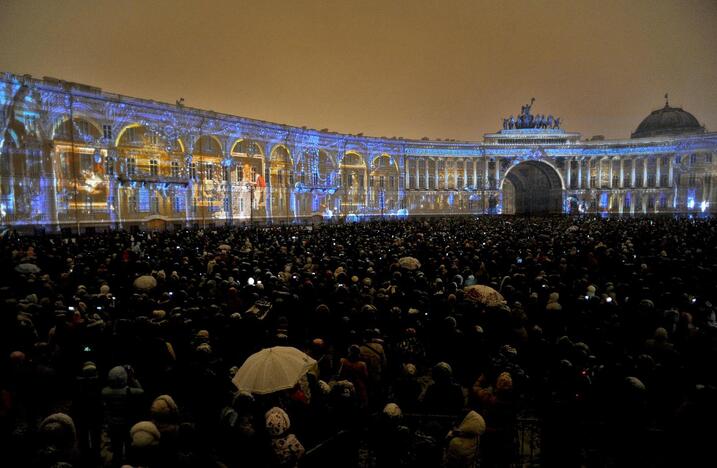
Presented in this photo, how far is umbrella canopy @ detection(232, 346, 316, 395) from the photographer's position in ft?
16.8

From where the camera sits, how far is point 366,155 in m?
62.5

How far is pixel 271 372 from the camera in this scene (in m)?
5.23

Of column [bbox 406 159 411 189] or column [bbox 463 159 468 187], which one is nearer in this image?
column [bbox 406 159 411 189]

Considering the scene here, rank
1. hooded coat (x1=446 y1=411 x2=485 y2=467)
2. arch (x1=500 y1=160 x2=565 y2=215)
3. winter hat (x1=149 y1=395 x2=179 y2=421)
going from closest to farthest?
hooded coat (x1=446 y1=411 x2=485 y2=467) < winter hat (x1=149 y1=395 x2=179 y2=421) < arch (x1=500 y1=160 x2=565 y2=215)

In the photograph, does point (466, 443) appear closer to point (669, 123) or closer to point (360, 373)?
point (360, 373)

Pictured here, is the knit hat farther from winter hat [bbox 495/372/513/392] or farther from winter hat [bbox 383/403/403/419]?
winter hat [bbox 383/403/403/419]

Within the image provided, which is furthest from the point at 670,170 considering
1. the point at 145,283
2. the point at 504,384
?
the point at 504,384

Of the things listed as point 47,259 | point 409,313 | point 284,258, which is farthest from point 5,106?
point 409,313

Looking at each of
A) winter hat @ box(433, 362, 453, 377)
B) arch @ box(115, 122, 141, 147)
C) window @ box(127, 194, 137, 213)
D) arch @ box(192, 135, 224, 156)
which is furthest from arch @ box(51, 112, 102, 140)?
winter hat @ box(433, 362, 453, 377)

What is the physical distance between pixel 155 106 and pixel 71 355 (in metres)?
34.8

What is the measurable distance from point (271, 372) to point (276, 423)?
1085 mm

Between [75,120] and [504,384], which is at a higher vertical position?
[75,120]

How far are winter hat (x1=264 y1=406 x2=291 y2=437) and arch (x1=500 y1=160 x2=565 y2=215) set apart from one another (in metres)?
73.8

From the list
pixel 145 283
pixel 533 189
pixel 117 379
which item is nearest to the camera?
pixel 117 379
